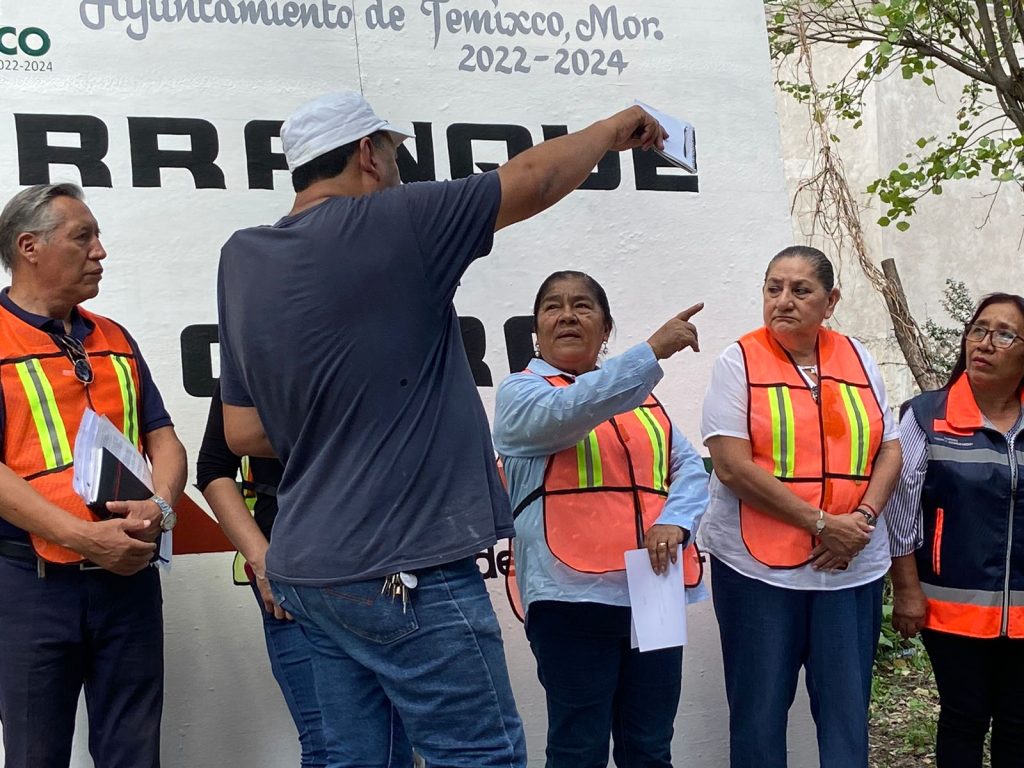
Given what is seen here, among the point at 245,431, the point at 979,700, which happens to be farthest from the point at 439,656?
the point at 979,700

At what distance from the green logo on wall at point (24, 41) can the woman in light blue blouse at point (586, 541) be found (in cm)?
180

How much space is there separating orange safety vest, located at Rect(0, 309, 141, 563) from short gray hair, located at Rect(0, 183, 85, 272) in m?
0.18

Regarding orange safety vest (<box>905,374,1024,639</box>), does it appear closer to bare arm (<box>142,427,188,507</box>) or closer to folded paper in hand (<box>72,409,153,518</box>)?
bare arm (<box>142,427,188,507</box>)

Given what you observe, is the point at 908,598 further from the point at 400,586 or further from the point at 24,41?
the point at 24,41

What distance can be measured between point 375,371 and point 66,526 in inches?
42.0

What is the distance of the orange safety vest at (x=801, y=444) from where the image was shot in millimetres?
3553

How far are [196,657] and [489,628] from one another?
1.88 metres

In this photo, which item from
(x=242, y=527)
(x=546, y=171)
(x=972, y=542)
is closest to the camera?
(x=546, y=171)

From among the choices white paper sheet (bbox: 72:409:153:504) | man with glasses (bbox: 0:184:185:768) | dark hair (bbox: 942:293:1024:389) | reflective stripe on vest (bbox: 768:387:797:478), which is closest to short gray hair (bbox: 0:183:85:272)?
man with glasses (bbox: 0:184:185:768)

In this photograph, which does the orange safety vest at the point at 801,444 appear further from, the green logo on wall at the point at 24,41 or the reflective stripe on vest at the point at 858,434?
the green logo on wall at the point at 24,41

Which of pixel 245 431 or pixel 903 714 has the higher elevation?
pixel 245 431

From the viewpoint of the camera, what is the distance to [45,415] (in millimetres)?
3021

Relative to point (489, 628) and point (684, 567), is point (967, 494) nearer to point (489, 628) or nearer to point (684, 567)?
point (684, 567)

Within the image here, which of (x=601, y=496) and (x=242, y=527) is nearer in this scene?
(x=242, y=527)
